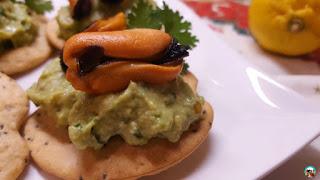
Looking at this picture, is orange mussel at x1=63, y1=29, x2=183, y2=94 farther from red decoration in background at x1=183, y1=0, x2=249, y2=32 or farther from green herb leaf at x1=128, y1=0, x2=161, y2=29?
red decoration in background at x1=183, y1=0, x2=249, y2=32

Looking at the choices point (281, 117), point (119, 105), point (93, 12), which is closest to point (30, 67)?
point (93, 12)

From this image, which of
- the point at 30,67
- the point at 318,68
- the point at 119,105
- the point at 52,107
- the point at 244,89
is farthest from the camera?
the point at 318,68

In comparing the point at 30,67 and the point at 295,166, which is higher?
the point at 30,67

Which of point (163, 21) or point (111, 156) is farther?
point (163, 21)

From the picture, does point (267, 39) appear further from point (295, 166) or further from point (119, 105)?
point (119, 105)

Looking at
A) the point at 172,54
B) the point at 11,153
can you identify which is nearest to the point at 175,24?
the point at 172,54

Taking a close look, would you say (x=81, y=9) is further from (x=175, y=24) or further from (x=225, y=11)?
(x=225, y=11)
